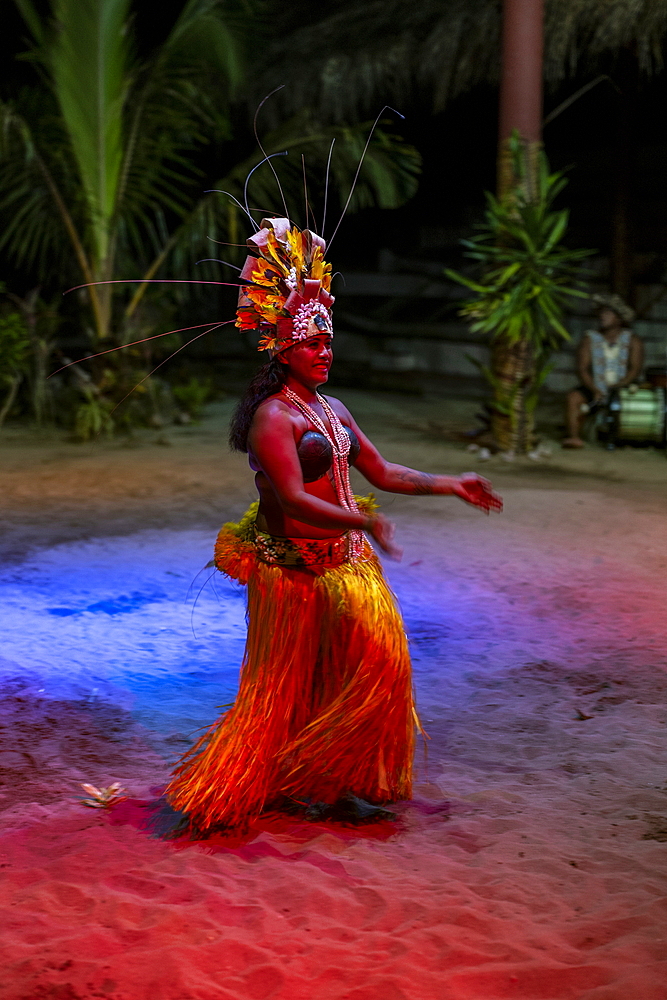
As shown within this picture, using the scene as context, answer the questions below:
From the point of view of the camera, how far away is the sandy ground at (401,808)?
8.37ft

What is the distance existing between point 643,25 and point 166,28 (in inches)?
234

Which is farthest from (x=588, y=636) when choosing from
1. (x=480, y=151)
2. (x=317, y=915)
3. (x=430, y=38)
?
(x=480, y=151)

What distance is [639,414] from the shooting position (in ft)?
32.3

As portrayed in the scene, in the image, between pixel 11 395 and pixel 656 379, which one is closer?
pixel 656 379

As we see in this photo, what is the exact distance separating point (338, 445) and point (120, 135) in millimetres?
7731

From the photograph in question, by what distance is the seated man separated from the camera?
9.96 meters

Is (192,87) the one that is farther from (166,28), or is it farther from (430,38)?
(166,28)

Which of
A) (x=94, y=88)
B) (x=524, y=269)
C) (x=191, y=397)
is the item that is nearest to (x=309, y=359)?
(x=524, y=269)

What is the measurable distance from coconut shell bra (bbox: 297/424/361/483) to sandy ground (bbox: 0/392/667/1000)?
3.27 ft

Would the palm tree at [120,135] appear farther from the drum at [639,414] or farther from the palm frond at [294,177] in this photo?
the drum at [639,414]

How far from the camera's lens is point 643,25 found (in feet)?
34.4

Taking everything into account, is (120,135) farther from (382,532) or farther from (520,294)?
(382,532)

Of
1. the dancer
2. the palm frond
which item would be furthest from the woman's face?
the palm frond

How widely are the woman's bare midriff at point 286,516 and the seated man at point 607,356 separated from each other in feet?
23.4
